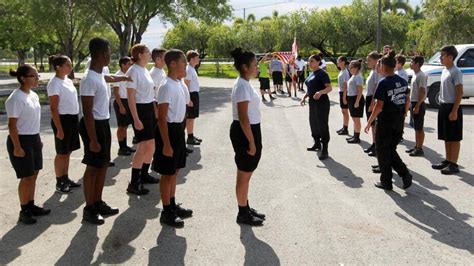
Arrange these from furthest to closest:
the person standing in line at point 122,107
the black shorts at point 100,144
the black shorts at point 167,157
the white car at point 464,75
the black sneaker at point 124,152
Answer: the white car at point 464,75, the black sneaker at point 124,152, the person standing in line at point 122,107, the black shorts at point 100,144, the black shorts at point 167,157

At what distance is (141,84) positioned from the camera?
615 centimetres

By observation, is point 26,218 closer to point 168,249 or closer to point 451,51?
point 168,249

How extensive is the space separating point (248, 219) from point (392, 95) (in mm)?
2541

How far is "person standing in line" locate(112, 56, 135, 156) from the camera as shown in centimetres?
750

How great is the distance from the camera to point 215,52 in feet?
156

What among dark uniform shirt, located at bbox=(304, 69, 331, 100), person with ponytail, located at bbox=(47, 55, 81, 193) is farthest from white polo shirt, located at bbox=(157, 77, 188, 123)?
dark uniform shirt, located at bbox=(304, 69, 331, 100)

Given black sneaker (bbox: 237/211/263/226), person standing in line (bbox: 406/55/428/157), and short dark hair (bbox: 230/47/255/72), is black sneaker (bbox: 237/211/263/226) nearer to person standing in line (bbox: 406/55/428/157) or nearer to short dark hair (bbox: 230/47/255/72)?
short dark hair (bbox: 230/47/255/72)

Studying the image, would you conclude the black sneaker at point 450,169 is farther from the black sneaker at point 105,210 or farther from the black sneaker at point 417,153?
the black sneaker at point 105,210

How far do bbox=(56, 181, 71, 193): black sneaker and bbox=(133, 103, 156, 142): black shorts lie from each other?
1.11 metres

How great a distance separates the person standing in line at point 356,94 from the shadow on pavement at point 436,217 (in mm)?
3167

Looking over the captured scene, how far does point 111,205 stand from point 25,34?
30.2 meters

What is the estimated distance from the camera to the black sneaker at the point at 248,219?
497cm

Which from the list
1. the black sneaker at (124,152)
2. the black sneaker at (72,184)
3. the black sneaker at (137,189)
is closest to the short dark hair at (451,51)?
the black sneaker at (137,189)

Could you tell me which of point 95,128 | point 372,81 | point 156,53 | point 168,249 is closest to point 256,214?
point 168,249
